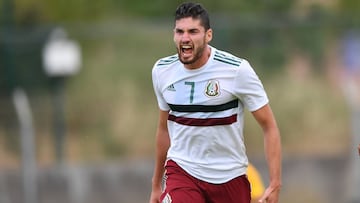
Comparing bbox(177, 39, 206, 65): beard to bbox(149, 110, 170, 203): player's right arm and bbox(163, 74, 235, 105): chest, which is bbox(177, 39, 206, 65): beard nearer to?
bbox(163, 74, 235, 105): chest

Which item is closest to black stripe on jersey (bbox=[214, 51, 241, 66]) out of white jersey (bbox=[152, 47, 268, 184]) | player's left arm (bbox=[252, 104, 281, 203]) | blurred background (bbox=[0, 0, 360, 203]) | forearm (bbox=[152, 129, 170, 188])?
white jersey (bbox=[152, 47, 268, 184])

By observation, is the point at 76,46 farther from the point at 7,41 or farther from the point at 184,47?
the point at 184,47

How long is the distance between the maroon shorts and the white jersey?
5cm

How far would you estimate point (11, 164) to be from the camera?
58.7 feet

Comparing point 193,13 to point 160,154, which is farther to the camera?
point 160,154

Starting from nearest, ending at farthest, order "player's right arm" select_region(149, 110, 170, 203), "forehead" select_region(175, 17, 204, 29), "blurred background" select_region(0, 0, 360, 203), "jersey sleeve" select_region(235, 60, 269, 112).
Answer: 1. "forehead" select_region(175, 17, 204, 29)
2. "jersey sleeve" select_region(235, 60, 269, 112)
3. "player's right arm" select_region(149, 110, 170, 203)
4. "blurred background" select_region(0, 0, 360, 203)

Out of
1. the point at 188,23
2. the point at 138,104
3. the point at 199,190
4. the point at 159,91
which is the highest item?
the point at 188,23

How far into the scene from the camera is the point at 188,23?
9.20 m

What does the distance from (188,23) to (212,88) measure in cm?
54

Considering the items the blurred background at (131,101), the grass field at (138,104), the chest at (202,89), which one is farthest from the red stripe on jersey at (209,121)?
the grass field at (138,104)

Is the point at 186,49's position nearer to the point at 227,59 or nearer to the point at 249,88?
the point at 227,59

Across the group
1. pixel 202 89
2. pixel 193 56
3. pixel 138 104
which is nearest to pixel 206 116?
pixel 202 89

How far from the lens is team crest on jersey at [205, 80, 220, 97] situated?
9375mm

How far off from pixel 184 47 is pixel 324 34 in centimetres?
1010
